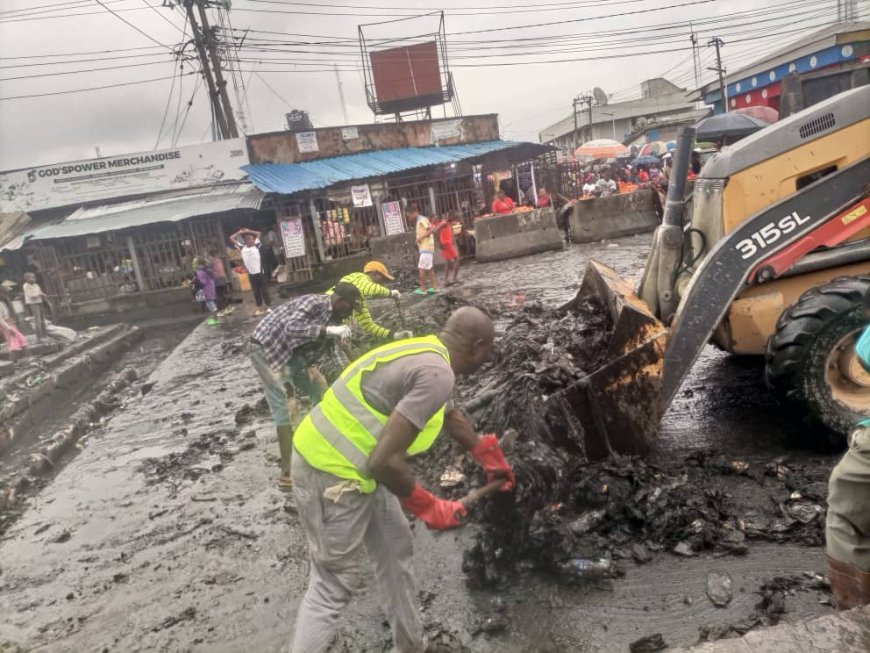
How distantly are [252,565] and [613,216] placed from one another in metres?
14.4

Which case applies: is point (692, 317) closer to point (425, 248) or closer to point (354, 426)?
point (354, 426)

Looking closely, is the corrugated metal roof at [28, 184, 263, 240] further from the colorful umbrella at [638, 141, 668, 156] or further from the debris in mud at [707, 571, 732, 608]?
the colorful umbrella at [638, 141, 668, 156]

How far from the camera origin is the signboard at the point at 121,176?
736 inches

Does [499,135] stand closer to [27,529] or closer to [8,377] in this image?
[8,377]

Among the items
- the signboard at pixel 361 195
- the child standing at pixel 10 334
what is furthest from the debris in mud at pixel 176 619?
the signboard at pixel 361 195

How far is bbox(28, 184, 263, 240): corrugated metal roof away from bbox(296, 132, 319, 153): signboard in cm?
238

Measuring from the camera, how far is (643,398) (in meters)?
3.80

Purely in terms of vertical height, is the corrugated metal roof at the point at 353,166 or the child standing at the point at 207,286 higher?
the corrugated metal roof at the point at 353,166

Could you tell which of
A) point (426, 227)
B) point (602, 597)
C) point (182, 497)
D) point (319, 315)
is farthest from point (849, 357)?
point (426, 227)

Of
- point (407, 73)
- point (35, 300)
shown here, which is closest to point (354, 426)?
point (35, 300)

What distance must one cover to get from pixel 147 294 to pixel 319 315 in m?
15.1

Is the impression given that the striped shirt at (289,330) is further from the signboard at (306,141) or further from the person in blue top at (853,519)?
the signboard at (306,141)

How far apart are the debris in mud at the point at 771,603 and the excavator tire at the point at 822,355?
1.28 meters

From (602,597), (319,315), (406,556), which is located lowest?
(602,597)
